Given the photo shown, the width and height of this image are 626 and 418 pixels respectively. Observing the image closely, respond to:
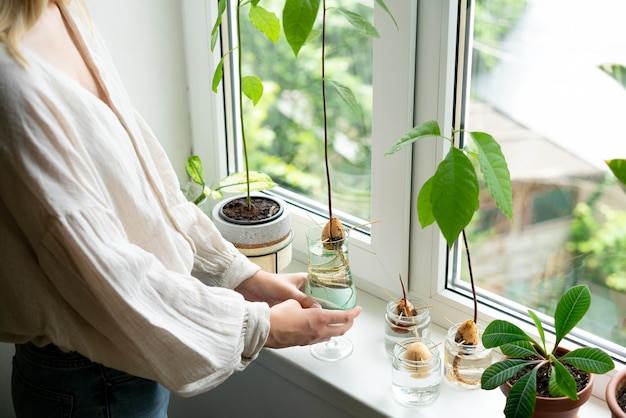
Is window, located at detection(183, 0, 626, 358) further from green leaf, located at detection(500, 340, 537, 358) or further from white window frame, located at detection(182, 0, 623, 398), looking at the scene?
green leaf, located at detection(500, 340, 537, 358)

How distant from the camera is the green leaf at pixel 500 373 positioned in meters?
1.02

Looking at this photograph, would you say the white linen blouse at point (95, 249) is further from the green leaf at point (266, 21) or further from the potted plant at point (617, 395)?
the potted plant at point (617, 395)

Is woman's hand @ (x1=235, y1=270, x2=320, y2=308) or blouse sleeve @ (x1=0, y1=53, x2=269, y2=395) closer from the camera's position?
blouse sleeve @ (x1=0, y1=53, x2=269, y2=395)

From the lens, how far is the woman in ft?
2.82

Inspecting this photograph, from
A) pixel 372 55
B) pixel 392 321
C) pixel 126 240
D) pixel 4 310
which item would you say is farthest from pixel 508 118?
pixel 4 310

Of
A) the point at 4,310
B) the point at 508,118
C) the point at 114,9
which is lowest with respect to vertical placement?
the point at 4,310

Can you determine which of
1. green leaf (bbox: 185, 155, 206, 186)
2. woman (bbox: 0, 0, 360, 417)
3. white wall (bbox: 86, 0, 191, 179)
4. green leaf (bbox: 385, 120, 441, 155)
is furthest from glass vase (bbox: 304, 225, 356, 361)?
white wall (bbox: 86, 0, 191, 179)

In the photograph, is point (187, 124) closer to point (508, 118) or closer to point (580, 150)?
point (508, 118)

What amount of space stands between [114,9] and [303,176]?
0.51 m

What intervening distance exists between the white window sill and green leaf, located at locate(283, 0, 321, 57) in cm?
59

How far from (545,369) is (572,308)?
110 mm

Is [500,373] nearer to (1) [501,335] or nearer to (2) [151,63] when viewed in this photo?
(1) [501,335]

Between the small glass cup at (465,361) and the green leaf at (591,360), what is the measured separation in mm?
205

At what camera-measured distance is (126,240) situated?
0.94 metres
